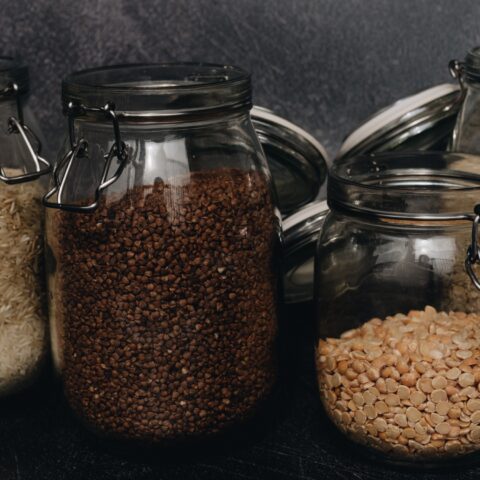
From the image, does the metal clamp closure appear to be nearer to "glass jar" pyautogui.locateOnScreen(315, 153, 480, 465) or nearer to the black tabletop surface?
"glass jar" pyautogui.locateOnScreen(315, 153, 480, 465)

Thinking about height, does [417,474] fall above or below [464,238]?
below

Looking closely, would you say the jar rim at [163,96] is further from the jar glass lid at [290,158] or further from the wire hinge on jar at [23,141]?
the jar glass lid at [290,158]

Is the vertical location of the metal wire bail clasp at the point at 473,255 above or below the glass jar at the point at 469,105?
below

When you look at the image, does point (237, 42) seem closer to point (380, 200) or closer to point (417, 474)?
point (380, 200)

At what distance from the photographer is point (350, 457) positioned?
2.93ft

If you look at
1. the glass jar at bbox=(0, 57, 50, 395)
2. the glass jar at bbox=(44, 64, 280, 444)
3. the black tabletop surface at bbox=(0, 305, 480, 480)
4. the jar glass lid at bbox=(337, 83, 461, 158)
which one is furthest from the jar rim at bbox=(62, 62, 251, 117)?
the black tabletop surface at bbox=(0, 305, 480, 480)

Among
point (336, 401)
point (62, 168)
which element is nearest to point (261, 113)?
point (62, 168)

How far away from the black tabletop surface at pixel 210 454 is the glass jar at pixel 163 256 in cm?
4

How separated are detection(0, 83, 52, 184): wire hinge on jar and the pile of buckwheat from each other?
0.39m

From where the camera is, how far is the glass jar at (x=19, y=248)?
947 millimetres

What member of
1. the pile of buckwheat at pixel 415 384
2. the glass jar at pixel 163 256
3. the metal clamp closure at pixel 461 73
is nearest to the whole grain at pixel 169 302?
the glass jar at pixel 163 256

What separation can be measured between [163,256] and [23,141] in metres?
0.30

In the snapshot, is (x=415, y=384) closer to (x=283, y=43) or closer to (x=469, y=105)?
(x=469, y=105)

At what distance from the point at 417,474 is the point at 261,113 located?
51 centimetres
